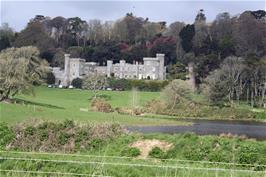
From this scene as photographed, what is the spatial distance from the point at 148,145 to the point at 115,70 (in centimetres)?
11495

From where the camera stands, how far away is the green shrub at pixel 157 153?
22734 mm

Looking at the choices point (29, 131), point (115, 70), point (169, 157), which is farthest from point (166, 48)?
point (169, 157)

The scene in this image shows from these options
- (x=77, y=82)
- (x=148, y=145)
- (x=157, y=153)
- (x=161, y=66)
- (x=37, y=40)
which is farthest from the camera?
(x=37, y=40)

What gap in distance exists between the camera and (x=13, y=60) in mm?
65375

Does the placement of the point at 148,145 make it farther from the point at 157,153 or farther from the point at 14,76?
the point at 14,76

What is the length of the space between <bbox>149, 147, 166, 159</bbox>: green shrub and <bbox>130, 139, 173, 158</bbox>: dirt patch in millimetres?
223

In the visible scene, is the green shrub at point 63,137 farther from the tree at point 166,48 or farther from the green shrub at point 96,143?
the tree at point 166,48

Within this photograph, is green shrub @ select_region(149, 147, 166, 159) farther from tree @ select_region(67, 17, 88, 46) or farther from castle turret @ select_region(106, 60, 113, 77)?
tree @ select_region(67, 17, 88, 46)

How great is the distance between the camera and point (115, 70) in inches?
5453

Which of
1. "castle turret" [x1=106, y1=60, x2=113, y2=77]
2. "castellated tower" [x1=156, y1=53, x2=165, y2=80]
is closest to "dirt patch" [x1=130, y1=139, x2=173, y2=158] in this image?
"castellated tower" [x1=156, y1=53, x2=165, y2=80]

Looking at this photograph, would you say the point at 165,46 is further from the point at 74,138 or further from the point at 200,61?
the point at 74,138

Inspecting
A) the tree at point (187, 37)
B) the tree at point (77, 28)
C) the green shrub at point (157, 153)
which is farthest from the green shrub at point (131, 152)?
the tree at point (77, 28)

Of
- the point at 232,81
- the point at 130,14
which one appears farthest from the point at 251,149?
the point at 130,14

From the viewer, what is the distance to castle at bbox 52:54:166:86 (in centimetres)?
13538
